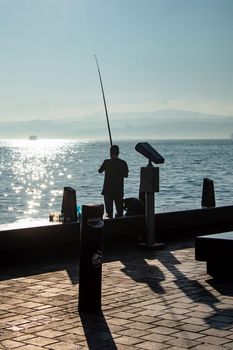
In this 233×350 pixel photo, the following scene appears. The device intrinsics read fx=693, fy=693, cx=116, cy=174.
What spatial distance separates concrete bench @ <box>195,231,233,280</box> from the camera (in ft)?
26.7

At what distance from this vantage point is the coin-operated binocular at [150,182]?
1035cm

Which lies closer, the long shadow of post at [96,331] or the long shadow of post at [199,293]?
the long shadow of post at [96,331]

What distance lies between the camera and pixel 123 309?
6766 millimetres

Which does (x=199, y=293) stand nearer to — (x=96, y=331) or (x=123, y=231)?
(x=96, y=331)

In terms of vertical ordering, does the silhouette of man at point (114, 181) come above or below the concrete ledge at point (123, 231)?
above

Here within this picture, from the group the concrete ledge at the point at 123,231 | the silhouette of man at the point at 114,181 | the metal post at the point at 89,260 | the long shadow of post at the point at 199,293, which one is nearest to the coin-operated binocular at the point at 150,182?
the concrete ledge at the point at 123,231

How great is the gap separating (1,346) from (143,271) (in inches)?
136

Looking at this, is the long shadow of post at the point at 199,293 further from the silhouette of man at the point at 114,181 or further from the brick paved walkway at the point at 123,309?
the silhouette of man at the point at 114,181

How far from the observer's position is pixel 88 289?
265 inches

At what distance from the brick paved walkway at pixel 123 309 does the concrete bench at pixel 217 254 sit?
0.57 feet

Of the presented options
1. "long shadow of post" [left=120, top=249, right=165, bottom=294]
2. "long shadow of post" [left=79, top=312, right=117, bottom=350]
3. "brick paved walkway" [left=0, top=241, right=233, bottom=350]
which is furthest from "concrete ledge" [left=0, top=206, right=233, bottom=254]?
"long shadow of post" [left=79, top=312, right=117, bottom=350]

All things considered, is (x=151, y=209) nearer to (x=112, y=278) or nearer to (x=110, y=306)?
(x=112, y=278)

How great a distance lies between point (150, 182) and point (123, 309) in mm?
3800

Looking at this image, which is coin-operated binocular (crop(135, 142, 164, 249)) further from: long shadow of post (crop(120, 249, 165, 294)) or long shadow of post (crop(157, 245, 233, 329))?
long shadow of post (crop(120, 249, 165, 294))
